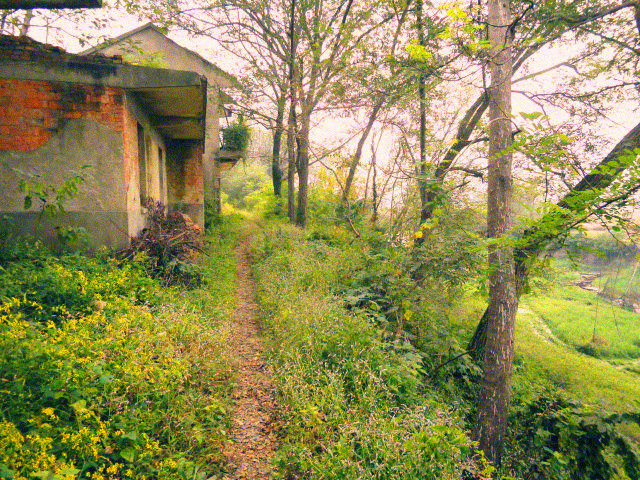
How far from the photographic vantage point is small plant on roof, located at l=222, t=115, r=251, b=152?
1842 centimetres

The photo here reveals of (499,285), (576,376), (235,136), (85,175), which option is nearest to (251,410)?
(499,285)

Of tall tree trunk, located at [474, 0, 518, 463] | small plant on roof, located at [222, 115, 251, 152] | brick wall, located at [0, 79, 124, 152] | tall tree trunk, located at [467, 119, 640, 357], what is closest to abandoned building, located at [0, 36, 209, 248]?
brick wall, located at [0, 79, 124, 152]

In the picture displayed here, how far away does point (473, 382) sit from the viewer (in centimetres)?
698

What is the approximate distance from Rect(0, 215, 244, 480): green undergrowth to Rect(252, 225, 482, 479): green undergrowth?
82 centimetres

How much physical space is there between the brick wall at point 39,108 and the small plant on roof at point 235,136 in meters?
12.9

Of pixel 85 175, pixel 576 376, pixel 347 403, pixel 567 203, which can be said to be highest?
pixel 85 175

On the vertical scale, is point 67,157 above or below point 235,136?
below

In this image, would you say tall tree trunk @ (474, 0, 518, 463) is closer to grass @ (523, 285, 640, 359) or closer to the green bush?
the green bush

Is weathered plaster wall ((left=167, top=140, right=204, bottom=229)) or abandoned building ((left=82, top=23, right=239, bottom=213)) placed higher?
abandoned building ((left=82, top=23, right=239, bottom=213))

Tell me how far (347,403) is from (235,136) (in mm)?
17105

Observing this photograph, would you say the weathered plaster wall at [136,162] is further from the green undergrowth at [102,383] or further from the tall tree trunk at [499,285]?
the tall tree trunk at [499,285]

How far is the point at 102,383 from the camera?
280cm

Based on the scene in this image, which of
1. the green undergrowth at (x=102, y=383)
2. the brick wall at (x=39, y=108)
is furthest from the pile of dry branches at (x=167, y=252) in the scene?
the brick wall at (x=39, y=108)

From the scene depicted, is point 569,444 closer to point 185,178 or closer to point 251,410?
point 251,410
